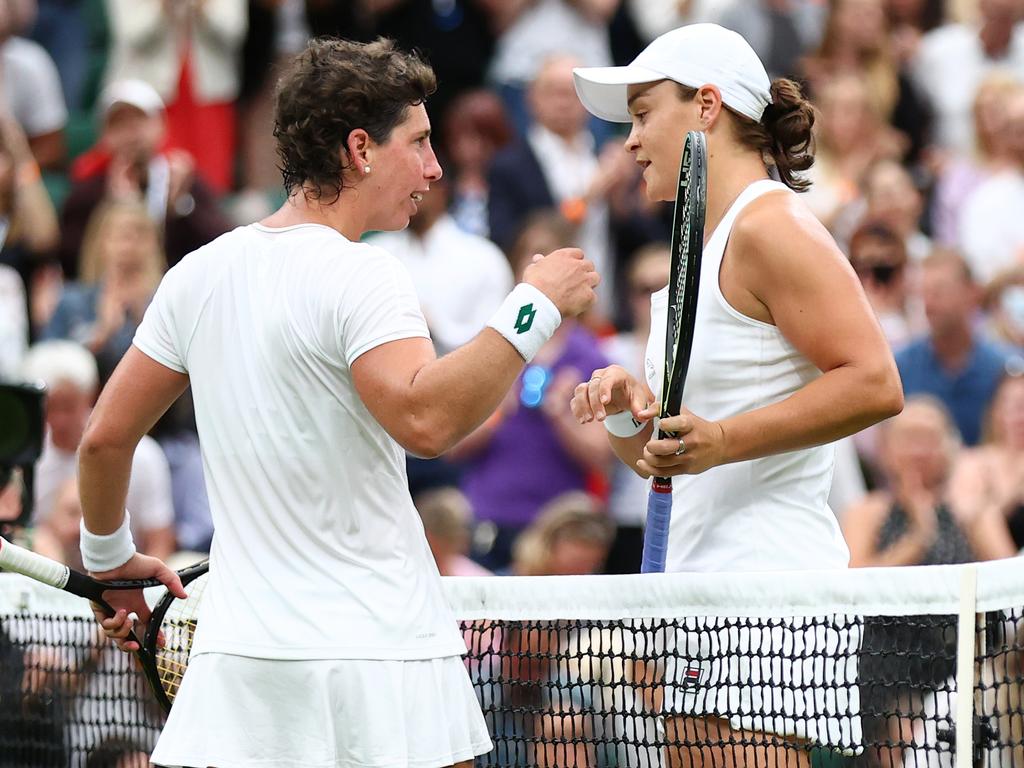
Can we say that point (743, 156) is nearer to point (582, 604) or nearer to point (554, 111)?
point (582, 604)

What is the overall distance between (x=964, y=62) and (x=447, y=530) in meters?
4.91

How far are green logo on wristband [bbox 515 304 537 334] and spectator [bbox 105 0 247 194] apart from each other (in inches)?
290

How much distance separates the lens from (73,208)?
369 inches

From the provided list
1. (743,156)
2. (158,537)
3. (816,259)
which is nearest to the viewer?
(816,259)

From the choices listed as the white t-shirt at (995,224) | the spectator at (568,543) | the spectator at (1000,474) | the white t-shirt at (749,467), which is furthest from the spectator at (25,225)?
the white t-shirt at (749,467)

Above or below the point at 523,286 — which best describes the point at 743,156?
above

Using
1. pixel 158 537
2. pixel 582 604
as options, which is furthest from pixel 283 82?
pixel 158 537

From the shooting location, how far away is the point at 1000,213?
30.3ft

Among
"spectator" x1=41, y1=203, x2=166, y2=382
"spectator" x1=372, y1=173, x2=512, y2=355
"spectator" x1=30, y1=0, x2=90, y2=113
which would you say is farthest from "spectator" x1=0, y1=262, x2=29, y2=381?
"spectator" x1=372, y1=173, x2=512, y2=355

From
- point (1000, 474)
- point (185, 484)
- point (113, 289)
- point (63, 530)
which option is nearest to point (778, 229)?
point (1000, 474)

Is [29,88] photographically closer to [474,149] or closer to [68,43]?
[68,43]

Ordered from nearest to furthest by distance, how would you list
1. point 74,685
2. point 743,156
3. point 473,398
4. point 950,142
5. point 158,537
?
point 473,398
point 743,156
point 74,685
point 158,537
point 950,142

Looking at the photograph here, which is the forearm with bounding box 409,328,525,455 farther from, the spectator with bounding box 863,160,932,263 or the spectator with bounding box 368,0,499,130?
the spectator with bounding box 368,0,499,130

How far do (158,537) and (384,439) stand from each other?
4.61 metres
